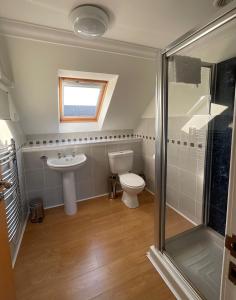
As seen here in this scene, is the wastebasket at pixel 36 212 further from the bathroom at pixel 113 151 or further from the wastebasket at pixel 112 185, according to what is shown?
the wastebasket at pixel 112 185

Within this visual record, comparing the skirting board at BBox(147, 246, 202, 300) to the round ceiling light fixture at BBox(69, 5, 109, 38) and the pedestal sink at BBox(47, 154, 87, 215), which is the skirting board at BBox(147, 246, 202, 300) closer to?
the pedestal sink at BBox(47, 154, 87, 215)

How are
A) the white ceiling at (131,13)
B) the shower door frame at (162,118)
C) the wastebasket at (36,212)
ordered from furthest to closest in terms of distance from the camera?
the wastebasket at (36,212) → the white ceiling at (131,13) → the shower door frame at (162,118)

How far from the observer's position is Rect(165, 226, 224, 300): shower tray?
133cm

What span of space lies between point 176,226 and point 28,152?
84.2 inches

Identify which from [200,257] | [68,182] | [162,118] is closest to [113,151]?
[68,182]

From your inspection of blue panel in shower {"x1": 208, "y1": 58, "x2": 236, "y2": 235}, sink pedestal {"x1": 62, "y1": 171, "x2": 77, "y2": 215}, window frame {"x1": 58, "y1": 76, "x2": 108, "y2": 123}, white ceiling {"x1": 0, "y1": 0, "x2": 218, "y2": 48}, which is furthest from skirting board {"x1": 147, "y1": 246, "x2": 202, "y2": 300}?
window frame {"x1": 58, "y1": 76, "x2": 108, "y2": 123}

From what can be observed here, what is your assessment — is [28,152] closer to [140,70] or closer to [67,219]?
[67,219]

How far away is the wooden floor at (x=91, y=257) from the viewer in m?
1.33

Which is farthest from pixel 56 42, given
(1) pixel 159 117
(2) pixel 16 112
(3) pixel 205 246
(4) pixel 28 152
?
(3) pixel 205 246

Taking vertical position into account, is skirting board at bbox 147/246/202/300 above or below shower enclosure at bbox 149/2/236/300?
below

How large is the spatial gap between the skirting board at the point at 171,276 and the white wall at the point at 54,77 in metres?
2.00

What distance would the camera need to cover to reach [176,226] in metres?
1.97

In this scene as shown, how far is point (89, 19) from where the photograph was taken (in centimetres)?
125

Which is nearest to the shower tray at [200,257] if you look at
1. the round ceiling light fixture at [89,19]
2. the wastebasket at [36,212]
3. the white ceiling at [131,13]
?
the wastebasket at [36,212]
